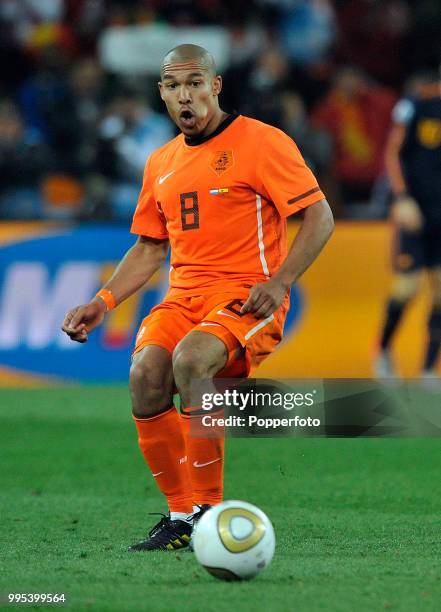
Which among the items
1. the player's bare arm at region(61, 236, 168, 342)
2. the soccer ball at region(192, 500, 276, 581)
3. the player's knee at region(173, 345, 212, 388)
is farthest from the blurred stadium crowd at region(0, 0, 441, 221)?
the soccer ball at region(192, 500, 276, 581)

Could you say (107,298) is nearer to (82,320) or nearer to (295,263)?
(82,320)

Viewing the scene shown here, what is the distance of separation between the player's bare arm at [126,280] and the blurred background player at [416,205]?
5255mm

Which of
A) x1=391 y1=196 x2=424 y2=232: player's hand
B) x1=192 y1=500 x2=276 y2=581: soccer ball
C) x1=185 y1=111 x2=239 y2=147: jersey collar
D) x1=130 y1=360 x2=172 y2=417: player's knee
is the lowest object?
x1=192 y1=500 x2=276 y2=581: soccer ball

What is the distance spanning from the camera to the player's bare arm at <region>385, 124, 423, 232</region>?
10.8 m

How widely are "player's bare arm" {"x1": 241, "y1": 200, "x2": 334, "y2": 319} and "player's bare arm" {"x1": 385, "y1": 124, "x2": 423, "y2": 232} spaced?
5665 mm

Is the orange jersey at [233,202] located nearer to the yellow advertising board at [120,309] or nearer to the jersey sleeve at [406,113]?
the jersey sleeve at [406,113]

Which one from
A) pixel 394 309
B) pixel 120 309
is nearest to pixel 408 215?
pixel 394 309

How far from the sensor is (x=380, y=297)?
11375 millimetres

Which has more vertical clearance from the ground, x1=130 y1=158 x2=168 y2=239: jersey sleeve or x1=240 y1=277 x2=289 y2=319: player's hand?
x1=130 y1=158 x2=168 y2=239: jersey sleeve

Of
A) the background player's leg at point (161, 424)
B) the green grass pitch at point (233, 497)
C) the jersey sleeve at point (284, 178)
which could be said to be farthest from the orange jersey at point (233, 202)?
the green grass pitch at point (233, 497)

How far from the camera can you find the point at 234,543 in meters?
4.34

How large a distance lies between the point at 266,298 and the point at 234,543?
1119 millimetres

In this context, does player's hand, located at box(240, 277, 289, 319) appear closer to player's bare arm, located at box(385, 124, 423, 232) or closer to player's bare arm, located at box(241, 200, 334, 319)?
player's bare arm, located at box(241, 200, 334, 319)

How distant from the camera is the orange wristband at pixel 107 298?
5.60 m
